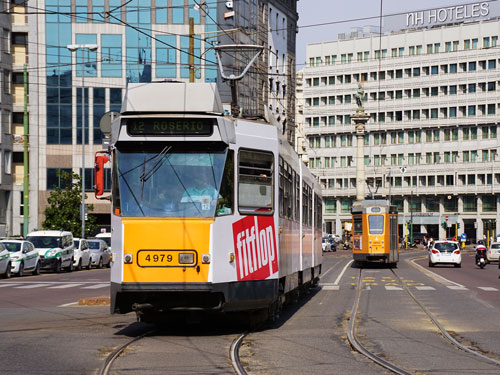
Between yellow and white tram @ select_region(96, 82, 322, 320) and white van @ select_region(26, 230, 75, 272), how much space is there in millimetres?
29793

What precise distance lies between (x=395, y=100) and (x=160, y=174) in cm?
10800

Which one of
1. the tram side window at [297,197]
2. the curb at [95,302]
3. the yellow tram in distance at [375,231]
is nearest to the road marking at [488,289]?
the tram side window at [297,197]

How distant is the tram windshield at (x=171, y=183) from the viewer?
14.2 meters

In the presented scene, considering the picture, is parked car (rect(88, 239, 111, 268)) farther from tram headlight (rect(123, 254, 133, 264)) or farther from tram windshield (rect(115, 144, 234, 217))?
tram headlight (rect(123, 254, 133, 264))

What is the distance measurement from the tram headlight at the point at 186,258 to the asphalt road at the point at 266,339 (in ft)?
3.45

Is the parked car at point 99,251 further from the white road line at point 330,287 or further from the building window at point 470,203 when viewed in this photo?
the building window at point 470,203

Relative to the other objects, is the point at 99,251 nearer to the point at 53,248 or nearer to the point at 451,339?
the point at 53,248

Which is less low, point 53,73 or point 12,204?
point 53,73

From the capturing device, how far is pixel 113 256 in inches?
565

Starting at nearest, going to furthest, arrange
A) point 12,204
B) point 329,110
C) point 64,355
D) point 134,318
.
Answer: point 64,355, point 134,318, point 12,204, point 329,110

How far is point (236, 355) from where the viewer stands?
12.2m

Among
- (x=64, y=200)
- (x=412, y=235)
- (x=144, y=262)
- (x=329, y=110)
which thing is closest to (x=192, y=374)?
(x=144, y=262)

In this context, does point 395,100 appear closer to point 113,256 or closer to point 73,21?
point 73,21

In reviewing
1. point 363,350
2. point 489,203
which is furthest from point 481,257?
point 489,203
